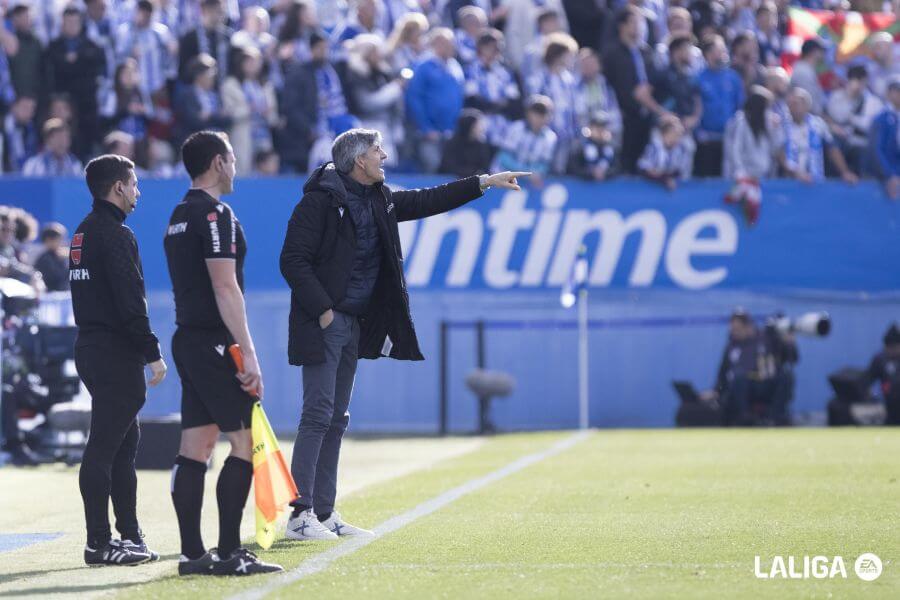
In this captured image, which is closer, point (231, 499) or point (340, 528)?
point (231, 499)

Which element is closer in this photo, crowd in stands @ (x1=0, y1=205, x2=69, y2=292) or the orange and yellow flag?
the orange and yellow flag

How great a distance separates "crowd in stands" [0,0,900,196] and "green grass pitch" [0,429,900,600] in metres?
5.85

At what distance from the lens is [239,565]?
7422 mm

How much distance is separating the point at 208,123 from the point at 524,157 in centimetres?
367

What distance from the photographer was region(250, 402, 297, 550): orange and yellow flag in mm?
7438

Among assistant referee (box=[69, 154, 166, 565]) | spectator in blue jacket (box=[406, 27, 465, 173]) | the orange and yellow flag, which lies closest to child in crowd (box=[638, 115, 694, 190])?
spectator in blue jacket (box=[406, 27, 465, 173])

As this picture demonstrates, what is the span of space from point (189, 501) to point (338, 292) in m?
1.71

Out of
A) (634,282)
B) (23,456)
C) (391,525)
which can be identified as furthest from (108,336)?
(634,282)

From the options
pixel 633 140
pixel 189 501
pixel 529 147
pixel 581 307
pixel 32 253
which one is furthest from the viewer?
pixel 633 140

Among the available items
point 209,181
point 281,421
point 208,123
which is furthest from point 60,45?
point 209,181

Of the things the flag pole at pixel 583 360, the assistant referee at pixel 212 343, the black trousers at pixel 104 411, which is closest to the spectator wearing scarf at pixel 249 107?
the flag pole at pixel 583 360

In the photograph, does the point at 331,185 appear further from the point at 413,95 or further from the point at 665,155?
the point at 665,155

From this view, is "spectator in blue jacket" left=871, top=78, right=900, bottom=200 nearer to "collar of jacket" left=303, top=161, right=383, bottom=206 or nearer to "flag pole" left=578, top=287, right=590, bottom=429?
"flag pole" left=578, top=287, right=590, bottom=429

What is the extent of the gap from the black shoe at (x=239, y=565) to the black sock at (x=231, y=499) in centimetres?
2
